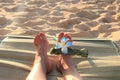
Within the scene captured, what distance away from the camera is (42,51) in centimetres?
205

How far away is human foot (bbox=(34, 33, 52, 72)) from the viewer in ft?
6.50

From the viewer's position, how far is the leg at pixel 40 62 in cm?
182

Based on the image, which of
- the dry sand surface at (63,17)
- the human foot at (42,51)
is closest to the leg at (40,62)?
the human foot at (42,51)

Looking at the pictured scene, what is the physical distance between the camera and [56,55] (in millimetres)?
2082

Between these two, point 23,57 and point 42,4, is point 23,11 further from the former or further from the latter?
point 23,57

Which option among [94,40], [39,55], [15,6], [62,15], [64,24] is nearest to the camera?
[39,55]

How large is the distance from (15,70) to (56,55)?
0.29 m

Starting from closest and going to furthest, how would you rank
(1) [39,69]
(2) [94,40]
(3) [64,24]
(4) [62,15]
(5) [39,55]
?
1. (1) [39,69]
2. (5) [39,55]
3. (2) [94,40]
4. (3) [64,24]
5. (4) [62,15]

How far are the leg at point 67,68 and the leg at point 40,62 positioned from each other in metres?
0.08

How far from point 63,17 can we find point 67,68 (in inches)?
60.4

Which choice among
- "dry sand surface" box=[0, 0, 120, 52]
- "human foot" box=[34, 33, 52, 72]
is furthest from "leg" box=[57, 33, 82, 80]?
"dry sand surface" box=[0, 0, 120, 52]

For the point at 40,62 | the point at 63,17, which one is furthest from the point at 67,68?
the point at 63,17

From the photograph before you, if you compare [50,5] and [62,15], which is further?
[50,5]

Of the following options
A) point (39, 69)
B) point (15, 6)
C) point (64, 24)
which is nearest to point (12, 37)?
point (39, 69)
